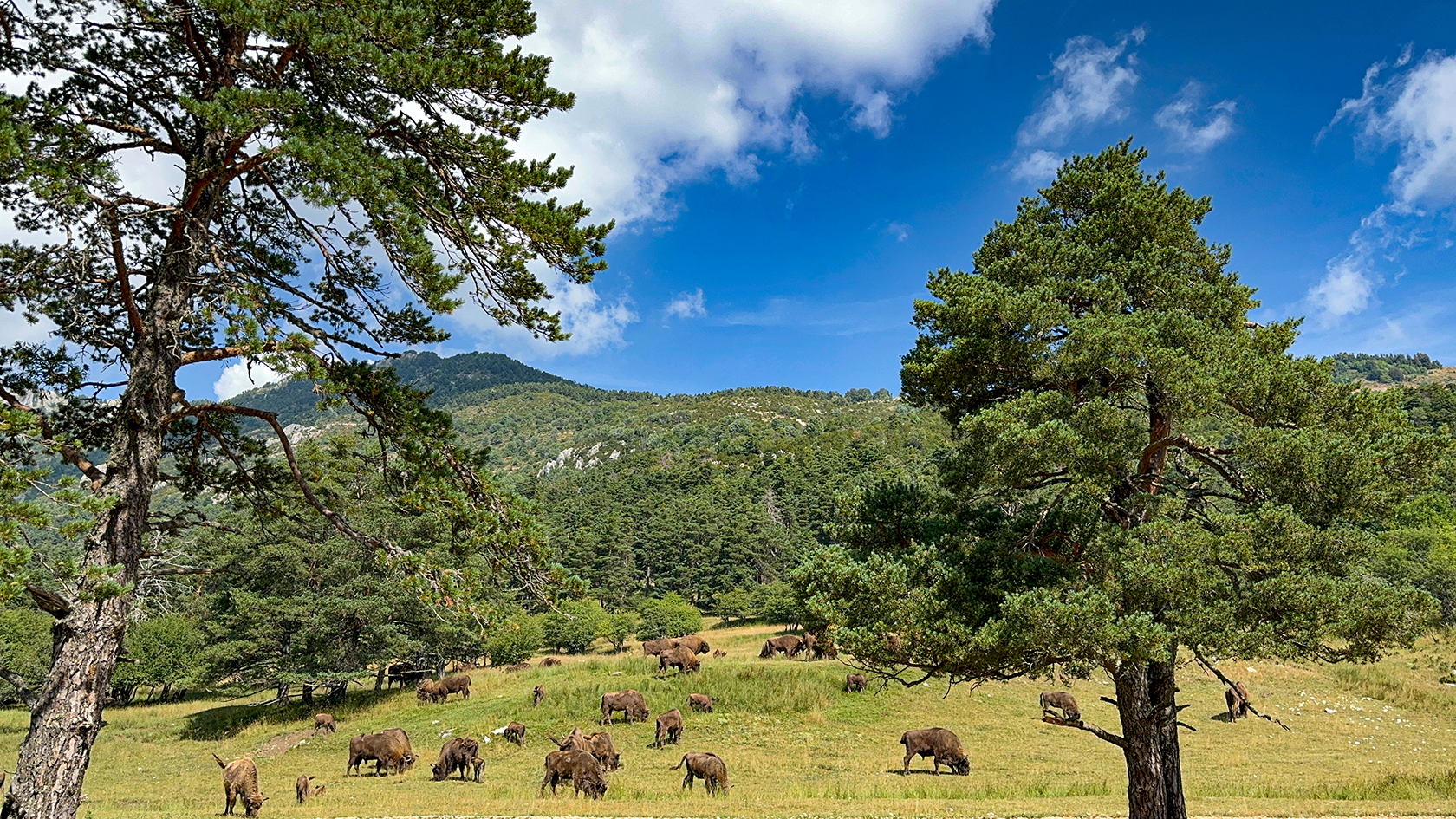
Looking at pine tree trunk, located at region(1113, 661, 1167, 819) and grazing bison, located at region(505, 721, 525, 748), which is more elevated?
pine tree trunk, located at region(1113, 661, 1167, 819)

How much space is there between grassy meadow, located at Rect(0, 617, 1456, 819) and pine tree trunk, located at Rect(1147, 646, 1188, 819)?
4.40 m

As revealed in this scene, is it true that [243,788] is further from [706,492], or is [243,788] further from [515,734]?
[706,492]

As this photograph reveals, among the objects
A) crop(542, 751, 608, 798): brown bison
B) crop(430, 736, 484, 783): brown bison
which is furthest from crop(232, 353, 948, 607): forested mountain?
crop(542, 751, 608, 798): brown bison

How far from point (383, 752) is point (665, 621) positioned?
96.5 feet

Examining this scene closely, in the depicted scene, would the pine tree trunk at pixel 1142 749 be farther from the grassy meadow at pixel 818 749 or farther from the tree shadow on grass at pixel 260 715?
the tree shadow on grass at pixel 260 715

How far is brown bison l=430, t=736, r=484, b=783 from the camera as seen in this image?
19.2 m

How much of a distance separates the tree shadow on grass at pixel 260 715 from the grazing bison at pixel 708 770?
1713 centimetres

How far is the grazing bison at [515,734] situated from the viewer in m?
22.6

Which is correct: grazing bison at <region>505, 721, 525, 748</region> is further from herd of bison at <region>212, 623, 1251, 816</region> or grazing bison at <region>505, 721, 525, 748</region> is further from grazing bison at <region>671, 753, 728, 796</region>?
grazing bison at <region>671, 753, 728, 796</region>

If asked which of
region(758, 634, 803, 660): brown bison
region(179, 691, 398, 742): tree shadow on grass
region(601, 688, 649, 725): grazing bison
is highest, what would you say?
region(758, 634, 803, 660): brown bison

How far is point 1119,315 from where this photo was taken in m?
9.21

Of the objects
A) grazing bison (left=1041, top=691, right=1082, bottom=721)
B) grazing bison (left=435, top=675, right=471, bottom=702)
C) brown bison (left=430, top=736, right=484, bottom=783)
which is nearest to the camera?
brown bison (left=430, top=736, right=484, bottom=783)

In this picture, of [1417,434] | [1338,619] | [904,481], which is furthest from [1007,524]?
[1417,434]

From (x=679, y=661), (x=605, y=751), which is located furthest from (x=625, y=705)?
(x=605, y=751)
